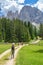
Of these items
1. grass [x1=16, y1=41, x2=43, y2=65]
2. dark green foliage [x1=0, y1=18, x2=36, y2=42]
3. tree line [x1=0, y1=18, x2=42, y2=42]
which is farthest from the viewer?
dark green foliage [x1=0, y1=18, x2=36, y2=42]

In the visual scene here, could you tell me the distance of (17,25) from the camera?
7485 inches

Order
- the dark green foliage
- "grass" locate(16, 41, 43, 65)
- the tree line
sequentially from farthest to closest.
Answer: the dark green foliage, the tree line, "grass" locate(16, 41, 43, 65)

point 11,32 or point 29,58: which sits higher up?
point 29,58

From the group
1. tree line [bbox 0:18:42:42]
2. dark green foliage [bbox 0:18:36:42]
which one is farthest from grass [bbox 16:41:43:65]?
dark green foliage [bbox 0:18:36:42]

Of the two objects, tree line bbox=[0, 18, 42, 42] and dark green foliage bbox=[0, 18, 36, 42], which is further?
dark green foliage bbox=[0, 18, 36, 42]

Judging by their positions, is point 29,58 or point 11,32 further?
point 11,32

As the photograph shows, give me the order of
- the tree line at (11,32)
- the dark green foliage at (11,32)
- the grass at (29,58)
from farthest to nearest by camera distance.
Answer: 1. the dark green foliage at (11,32)
2. the tree line at (11,32)
3. the grass at (29,58)

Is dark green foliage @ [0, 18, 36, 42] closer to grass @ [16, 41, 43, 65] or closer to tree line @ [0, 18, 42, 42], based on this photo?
tree line @ [0, 18, 42, 42]

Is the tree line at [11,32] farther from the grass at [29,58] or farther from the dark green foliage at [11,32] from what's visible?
the grass at [29,58]

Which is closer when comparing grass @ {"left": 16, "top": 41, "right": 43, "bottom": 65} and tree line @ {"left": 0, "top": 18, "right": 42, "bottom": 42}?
grass @ {"left": 16, "top": 41, "right": 43, "bottom": 65}

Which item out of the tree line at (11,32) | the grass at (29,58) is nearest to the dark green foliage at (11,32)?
the tree line at (11,32)

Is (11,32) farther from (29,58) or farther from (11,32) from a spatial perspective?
(29,58)

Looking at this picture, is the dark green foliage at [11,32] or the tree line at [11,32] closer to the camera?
the tree line at [11,32]

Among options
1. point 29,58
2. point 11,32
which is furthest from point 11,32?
point 29,58
